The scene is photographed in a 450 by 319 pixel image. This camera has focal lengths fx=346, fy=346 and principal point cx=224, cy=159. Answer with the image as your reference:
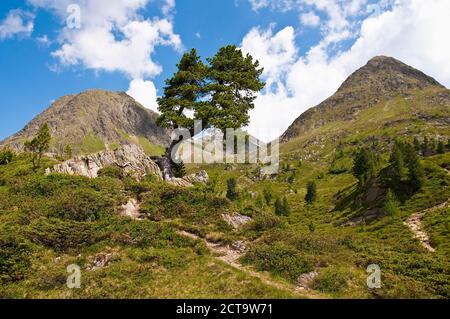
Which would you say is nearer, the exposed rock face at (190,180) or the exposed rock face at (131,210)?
the exposed rock face at (131,210)

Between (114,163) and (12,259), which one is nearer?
(12,259)

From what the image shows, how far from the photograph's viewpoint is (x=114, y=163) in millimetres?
42500

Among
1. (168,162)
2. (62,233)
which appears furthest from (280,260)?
(168,162)

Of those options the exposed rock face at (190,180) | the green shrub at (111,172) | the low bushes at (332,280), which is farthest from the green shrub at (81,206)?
the low bushes at (332,280)

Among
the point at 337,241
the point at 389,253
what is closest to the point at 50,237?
the point at 337,241

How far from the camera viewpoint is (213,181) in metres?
44.6

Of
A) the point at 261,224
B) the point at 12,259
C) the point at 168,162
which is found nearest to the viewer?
the point at 12,259

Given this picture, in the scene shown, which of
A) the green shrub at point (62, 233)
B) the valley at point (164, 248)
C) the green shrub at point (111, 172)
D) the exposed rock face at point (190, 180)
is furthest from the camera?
the exposed rock face at point (190, 180)

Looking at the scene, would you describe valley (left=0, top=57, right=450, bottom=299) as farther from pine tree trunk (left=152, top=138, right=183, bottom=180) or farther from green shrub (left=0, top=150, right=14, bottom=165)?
green shrub (left=0, top=150, right=14, bottom=165)

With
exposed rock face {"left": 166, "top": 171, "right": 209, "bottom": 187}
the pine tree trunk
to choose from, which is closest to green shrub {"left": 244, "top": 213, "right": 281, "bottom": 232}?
exposed rock face {"left": 166, "top": 171, "right": 209, "bottom": 187}

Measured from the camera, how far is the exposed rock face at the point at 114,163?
39806 mm

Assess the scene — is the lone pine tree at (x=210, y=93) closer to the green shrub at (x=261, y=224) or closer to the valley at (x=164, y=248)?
the valley at (x=164, y=248)

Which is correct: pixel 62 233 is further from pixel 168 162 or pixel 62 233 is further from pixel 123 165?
pixel 168 162
